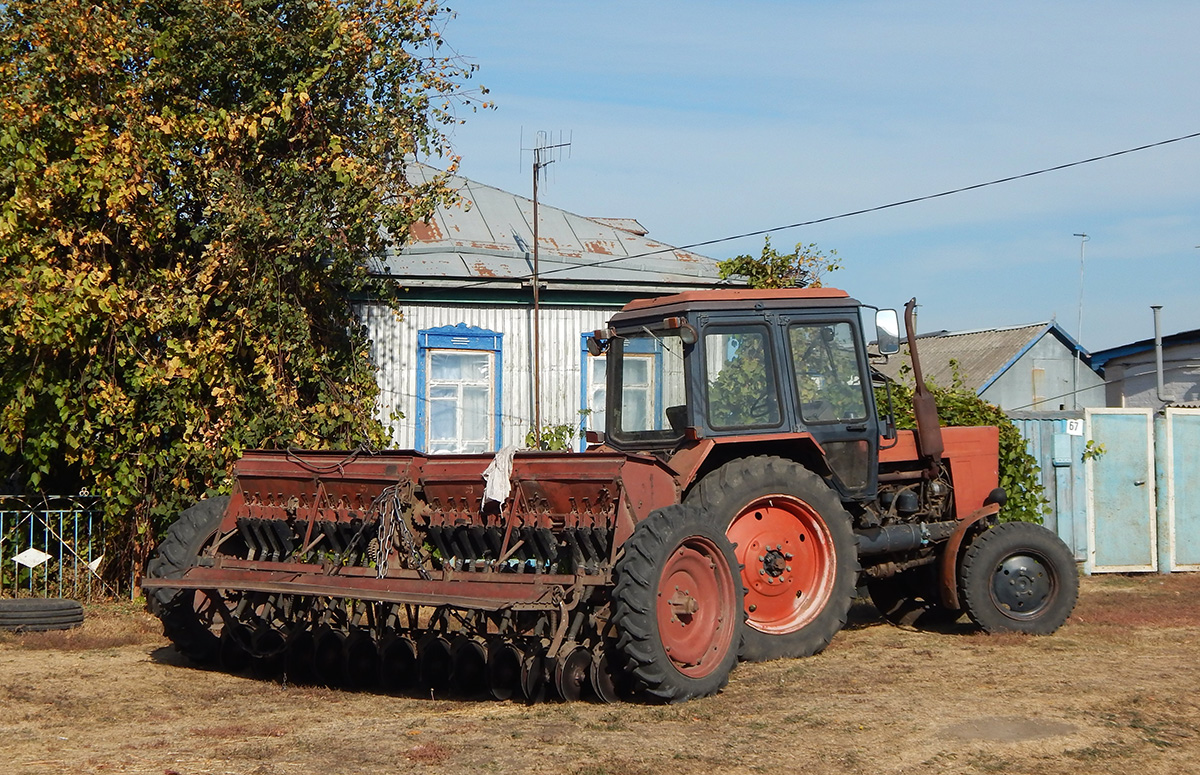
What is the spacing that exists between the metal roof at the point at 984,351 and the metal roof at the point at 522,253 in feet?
42.9

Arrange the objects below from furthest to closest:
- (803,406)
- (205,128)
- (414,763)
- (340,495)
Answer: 1. (205,128)
2. (803,406)
3. (340,495)
4. (414,763)

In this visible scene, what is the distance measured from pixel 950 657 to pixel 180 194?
26.9 ft

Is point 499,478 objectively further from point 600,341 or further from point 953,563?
point 953,563

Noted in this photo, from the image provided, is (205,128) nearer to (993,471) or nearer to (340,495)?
(340,495)

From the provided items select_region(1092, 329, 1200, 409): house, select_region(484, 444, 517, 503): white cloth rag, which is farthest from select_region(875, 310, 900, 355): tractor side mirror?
select_region(1092, 329, 1200, 409): house

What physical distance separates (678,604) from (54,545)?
7619mm

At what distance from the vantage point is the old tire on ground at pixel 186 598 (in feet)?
27.9

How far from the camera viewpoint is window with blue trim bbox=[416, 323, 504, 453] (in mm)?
14906

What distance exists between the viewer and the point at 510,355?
1528 cm

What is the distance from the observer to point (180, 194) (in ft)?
40.1

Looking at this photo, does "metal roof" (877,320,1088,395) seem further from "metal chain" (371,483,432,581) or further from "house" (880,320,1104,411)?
"metal chain" (371,483,432,581)

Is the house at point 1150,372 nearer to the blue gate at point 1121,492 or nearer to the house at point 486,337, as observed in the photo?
the blue gate at point 1121,492

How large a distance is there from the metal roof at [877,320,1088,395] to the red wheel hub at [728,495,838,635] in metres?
20.6

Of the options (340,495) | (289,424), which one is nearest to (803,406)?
(340,495)
